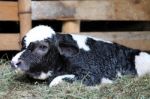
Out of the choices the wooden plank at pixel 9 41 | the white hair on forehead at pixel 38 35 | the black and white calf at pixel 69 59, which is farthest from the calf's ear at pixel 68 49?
the wooden plank at pixel 9 41

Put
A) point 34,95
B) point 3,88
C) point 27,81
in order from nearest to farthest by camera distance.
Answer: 1. point 34,95
2. point 3,88
3. point 27,81

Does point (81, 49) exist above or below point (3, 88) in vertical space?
above

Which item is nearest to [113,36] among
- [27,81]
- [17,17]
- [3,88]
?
[17,17]

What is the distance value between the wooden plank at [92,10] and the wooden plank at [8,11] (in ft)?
0.79

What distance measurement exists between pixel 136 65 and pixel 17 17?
167cm

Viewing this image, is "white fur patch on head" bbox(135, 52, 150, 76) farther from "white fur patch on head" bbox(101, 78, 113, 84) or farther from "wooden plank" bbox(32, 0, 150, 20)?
"wooden plank" bbox(32, 0, 150, 20)

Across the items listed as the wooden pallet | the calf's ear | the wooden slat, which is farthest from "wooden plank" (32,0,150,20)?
the calf's ear

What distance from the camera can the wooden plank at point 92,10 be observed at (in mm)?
6207

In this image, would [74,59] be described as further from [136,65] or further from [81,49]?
[136,65]

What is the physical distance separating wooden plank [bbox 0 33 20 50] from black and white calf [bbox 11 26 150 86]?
3.73 feet

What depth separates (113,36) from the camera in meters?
6.64

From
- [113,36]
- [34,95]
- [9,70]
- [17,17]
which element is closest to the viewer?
[34,95]

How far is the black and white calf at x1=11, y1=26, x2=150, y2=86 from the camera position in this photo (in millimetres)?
4961

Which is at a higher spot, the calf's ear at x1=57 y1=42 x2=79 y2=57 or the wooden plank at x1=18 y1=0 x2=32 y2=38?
the wooden plank at x1=18 y1=0 x2=32 y2=38
